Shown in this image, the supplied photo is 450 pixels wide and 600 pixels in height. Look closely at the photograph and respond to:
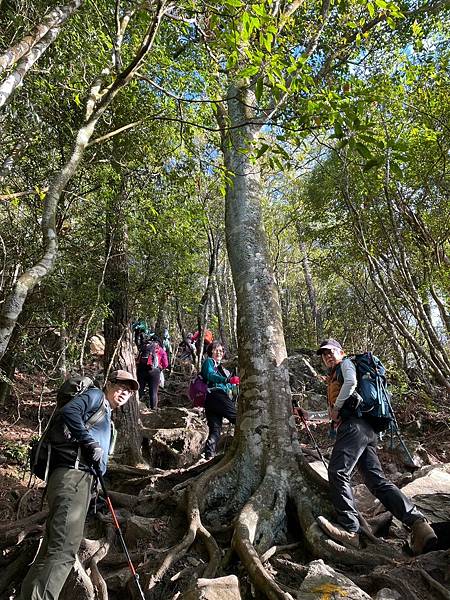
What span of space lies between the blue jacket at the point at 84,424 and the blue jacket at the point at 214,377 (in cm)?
310

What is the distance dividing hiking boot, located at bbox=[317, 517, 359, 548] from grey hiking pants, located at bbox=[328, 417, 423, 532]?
0.07 meters

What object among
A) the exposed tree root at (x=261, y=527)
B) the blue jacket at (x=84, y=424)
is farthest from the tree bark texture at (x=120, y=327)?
the blue jacket at (x=84, y=424)

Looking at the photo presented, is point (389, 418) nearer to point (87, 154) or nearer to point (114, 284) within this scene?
point (114, 284)

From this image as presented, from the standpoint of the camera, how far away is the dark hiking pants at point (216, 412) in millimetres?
7016

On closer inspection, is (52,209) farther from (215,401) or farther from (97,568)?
(215,401)

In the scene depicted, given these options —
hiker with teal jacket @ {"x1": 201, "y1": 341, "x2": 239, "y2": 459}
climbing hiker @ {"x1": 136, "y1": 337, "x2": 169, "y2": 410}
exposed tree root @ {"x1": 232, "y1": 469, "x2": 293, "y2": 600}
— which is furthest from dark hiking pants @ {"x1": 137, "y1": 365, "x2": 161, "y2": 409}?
exposed tree root @ {"x1": 232, "y1": 469, "x2": 293, "y2": 600}

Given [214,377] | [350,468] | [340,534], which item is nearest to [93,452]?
[340,534]

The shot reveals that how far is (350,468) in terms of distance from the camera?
4.44 m

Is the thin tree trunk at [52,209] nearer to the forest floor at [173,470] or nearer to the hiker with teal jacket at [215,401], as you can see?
the forest floor at [173,470]

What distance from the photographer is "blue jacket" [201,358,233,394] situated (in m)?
7.07

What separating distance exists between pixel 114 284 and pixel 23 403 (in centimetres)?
560

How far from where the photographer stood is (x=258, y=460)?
4.88m

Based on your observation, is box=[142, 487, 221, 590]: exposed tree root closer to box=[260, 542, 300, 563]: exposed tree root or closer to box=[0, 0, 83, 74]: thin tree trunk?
box=[260, 542, 300, 563]: exposed tree root

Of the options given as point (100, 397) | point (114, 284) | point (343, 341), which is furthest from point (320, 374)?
point (100, 397)
